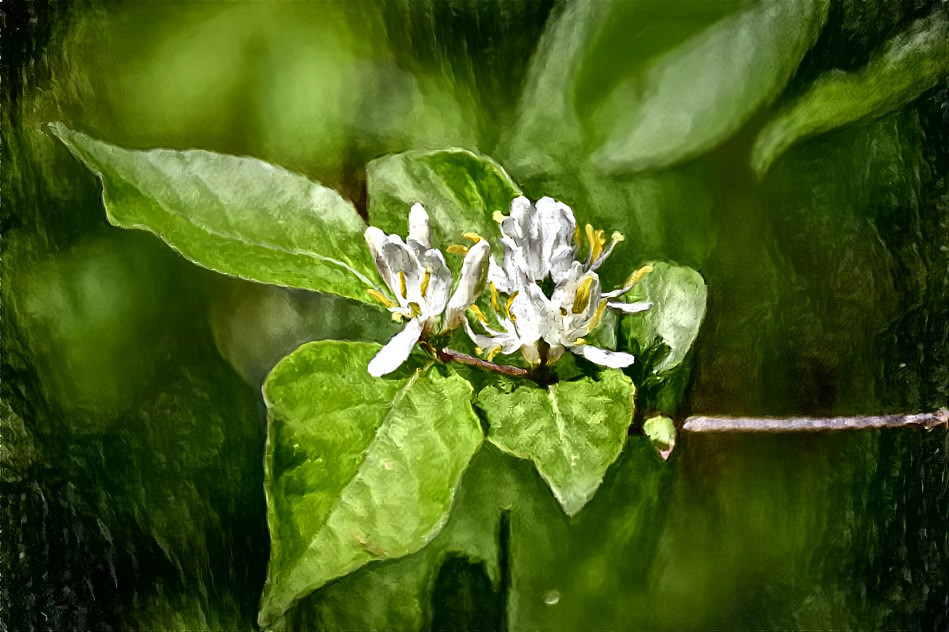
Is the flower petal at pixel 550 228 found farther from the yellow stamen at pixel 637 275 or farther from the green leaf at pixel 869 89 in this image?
the green leaf at pixel 869 89

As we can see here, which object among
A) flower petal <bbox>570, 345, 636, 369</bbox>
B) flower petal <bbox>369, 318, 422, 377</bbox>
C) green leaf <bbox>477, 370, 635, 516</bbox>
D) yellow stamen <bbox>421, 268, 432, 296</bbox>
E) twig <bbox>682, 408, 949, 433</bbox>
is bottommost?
twig <bbox>682, 408, 949, 433</bbox>

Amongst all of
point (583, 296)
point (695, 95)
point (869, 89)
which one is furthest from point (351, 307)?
point (869, 89)

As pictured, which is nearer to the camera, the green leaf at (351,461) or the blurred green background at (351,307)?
the green leaf at (351,461)

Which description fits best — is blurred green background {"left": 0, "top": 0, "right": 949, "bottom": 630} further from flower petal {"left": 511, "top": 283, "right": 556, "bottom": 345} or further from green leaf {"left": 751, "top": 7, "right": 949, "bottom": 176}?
flower petal {"left": 511, "top": 283, "right": 556, "bottom": 345}

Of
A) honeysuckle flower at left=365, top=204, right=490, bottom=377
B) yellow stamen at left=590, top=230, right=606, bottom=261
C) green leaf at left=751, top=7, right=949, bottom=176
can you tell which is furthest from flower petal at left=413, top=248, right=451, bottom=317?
green leaf at left=751, top=7, right=949, bottom=176

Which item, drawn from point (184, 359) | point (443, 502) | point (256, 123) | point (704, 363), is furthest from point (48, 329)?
point (704, 363)

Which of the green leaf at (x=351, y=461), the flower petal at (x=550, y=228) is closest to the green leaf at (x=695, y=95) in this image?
the flower petal at (x=550, y=228)
